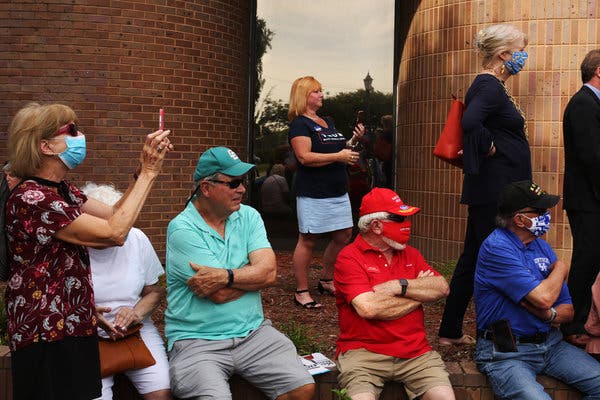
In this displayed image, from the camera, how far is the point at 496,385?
4.53 metres

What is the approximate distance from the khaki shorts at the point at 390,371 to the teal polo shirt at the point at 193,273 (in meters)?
0.54

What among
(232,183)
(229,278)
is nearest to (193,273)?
(229,278)

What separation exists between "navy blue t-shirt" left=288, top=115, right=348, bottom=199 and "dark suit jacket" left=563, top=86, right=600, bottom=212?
6.61 feet

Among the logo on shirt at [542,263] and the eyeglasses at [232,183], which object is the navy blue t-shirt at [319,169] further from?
the logo on shirt at [542,263]

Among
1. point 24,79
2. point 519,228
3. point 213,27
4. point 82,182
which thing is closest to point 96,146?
point 82,182

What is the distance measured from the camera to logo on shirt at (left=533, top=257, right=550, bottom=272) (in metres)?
4.61

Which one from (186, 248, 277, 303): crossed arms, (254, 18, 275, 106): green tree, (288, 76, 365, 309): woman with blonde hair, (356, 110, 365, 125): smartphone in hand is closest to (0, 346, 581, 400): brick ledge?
(186, 248, 277, 303): crossed arms

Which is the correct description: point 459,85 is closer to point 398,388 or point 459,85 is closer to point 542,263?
point 542,263

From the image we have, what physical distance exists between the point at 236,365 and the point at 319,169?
254cm

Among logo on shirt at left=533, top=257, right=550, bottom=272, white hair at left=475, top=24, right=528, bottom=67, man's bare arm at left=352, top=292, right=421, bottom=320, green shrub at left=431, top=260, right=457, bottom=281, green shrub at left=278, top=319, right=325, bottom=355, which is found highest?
white hair at left=475, top=24, right=528, bottom=67

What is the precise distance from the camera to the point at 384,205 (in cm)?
454

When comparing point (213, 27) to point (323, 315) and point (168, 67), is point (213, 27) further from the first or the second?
point (323, 315)

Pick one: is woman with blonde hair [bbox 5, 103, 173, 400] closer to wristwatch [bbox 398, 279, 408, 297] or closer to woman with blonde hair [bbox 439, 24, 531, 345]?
wristwatch [bbox 398, 279, 408, 297]

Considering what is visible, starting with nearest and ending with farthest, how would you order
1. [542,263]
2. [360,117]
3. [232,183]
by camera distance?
[232,183], [542,263], [360,117]
